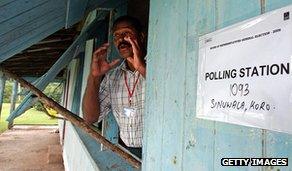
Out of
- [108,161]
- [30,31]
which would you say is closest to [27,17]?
[30,31]

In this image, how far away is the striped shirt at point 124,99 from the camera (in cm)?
228

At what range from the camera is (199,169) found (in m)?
1.06

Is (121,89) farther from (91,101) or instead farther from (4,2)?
(4,2)

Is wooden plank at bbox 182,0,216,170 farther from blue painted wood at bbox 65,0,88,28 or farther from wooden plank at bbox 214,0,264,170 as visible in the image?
blue painted wood at bbox 65,0,88,28

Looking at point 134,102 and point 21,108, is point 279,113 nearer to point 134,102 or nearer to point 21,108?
point 134,102

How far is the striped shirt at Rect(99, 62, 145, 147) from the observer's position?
2.28 metres

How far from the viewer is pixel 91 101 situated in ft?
7.81

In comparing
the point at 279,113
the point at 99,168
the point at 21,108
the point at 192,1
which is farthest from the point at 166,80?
the point at 21,108

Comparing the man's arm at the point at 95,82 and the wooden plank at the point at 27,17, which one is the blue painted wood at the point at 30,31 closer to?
the wooden plank at the point at 27,17

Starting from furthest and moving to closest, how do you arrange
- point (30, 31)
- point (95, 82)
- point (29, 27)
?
point (95, 82) → point (30, 31) → point (29, 27)

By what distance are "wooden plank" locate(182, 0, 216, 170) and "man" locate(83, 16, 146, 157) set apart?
38.7 inches

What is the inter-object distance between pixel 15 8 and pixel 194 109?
97cm

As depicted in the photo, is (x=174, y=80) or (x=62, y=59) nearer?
(x=174, y=80)

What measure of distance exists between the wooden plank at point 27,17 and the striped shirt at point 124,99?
72cm
